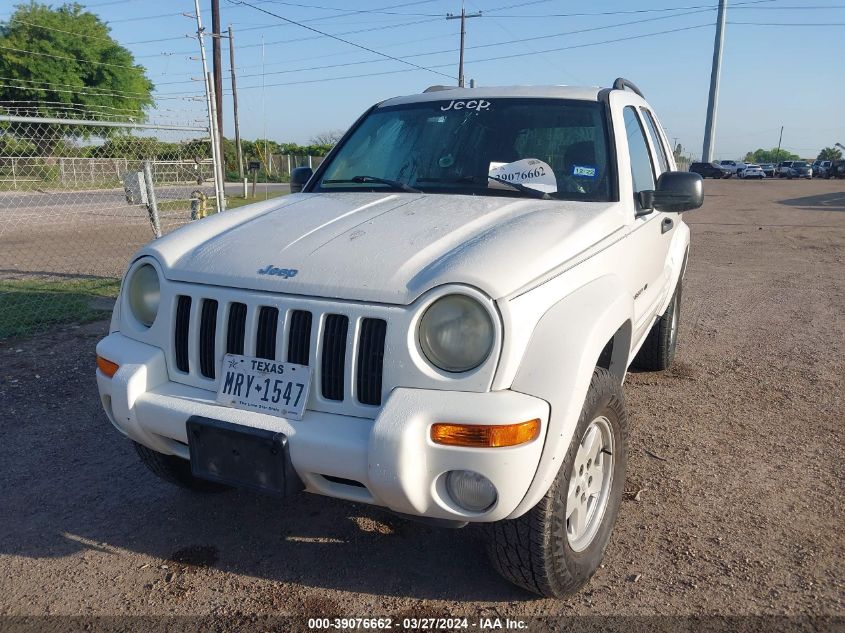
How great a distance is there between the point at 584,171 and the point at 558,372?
5.01 ft

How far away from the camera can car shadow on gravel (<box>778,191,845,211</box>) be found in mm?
21812

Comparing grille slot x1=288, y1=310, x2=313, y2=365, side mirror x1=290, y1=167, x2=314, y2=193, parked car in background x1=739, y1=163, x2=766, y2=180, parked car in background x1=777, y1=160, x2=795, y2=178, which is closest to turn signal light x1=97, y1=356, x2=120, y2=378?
grille slot x1=288, y1=310, x2=313, y2=365

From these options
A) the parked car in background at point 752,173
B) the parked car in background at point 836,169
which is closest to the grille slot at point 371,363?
the parked car in background at point 752,173

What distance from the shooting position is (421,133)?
378 cm

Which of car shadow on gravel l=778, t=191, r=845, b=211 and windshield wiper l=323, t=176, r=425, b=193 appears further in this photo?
car shadow on gravel l=778, t=191, r=845, b=211

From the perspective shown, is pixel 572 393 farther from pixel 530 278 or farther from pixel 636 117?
pixel 636 117

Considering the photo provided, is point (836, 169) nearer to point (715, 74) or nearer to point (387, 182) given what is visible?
point (715, 74)

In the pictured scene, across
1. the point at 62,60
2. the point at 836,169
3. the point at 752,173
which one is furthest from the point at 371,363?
the point at 836,169

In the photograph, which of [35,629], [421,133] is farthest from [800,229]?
[35,629]

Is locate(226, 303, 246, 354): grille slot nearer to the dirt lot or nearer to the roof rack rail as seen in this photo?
the dirt lot

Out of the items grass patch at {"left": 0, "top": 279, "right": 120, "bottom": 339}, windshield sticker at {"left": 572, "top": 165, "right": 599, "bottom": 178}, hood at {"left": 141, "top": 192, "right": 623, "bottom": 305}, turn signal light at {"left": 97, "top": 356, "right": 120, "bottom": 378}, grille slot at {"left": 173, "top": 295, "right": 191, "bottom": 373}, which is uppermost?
windshield sticker at {"left": 572, "top": 165, "right": 599, "bottom": 178}

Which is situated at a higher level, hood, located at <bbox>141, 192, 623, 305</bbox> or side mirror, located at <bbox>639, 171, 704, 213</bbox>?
side mirror, located at <bbox>639, 171, 704, 213</bbox>

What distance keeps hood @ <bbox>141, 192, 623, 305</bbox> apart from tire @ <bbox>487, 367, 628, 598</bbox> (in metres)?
0.55

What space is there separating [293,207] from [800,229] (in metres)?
15.4
